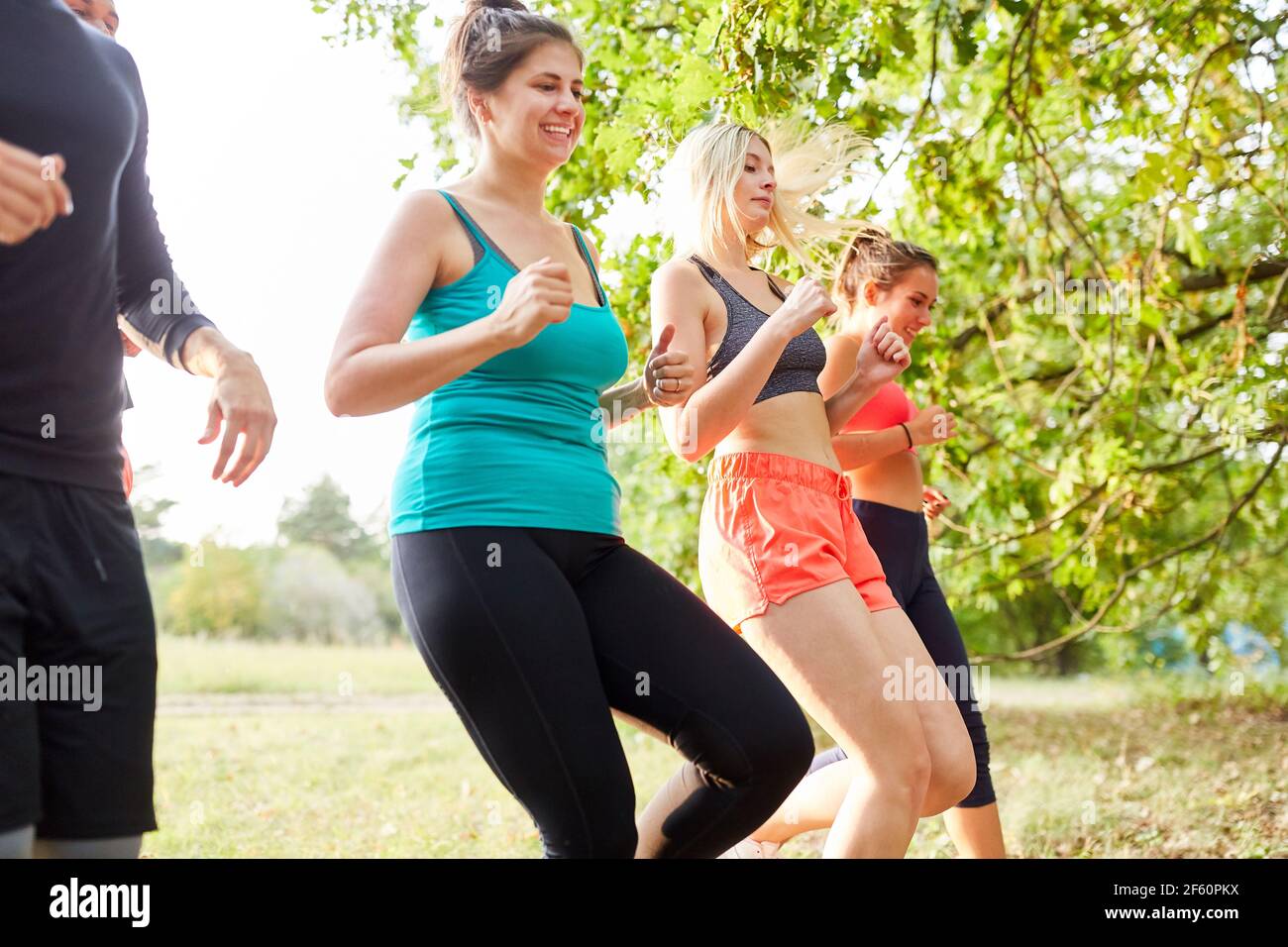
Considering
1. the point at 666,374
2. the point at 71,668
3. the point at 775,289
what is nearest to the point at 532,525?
the point at 666,374

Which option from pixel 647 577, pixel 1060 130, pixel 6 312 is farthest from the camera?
pixel 1060 130

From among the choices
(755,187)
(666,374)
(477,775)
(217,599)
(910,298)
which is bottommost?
(217,599)

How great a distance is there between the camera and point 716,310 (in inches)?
117

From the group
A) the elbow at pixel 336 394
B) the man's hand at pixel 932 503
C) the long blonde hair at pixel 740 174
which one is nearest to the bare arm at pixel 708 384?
the long blonde hair at pixel 740 174

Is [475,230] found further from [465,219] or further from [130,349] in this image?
[130,349]

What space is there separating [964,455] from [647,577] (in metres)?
3.92

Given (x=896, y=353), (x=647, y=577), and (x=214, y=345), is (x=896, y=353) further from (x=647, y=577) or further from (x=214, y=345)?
(x=214, y=345)

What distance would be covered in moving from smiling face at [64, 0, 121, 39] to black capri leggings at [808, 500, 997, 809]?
2338 millimetres

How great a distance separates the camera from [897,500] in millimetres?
3656

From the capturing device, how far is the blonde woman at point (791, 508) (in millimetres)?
2715

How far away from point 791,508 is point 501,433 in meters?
0.90

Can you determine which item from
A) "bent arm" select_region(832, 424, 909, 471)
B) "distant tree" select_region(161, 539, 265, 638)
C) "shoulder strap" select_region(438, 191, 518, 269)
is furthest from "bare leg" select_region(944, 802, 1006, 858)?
"distant tree" select_region(161, 539, 265, 638)

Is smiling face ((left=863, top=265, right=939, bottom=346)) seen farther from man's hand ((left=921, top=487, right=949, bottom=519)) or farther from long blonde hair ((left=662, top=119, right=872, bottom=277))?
man's hand ((left=921, top=487, right=949, bottom=519))
